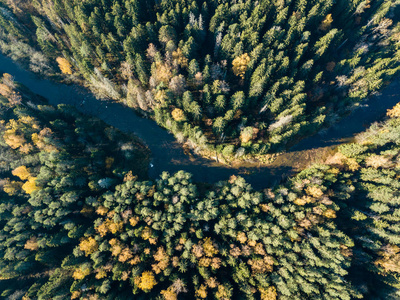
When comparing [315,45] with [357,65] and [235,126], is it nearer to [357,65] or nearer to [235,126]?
[357,65]

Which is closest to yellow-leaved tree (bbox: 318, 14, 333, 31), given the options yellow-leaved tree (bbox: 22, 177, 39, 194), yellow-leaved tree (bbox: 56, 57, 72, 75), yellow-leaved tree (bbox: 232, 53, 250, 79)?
yellow-leaved tree (bbox: 232, 53, 250, 79)

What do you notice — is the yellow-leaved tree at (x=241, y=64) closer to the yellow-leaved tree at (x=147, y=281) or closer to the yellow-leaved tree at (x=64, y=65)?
the yellow-leaved tree at (x=64, y=65)

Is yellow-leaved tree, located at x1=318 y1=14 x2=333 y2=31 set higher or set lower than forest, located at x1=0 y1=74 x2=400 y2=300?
higher

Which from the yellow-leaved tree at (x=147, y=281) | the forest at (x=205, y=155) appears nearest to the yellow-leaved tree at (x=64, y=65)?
the forest at (x=205, y=155)

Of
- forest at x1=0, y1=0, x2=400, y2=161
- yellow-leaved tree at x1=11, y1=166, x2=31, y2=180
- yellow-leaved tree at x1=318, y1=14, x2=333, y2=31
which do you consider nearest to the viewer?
yellow-leaved tree at x1=11, y1=166, x2=31, y2=180

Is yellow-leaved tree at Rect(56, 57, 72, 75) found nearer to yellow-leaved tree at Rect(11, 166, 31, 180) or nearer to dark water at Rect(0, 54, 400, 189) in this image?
dark water at Rect(0, 54, 400, 189)
